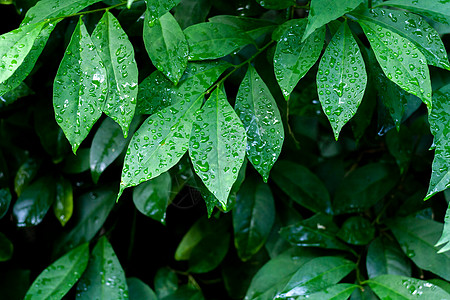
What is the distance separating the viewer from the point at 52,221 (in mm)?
1049

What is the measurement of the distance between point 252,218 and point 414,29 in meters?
0.51

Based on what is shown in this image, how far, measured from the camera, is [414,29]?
671mm

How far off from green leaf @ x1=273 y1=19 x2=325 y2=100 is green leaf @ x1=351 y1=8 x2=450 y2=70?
0.08 m

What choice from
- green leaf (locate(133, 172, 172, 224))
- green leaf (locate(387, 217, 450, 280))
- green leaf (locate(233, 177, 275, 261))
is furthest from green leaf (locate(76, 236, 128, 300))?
green leaf (locate(387, 217, 450, 280))

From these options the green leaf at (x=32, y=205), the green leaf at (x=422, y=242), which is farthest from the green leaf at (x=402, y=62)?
the green leaf at (x=32, y=205)

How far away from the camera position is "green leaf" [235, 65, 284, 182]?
0.67 meters

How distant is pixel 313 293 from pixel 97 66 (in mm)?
530

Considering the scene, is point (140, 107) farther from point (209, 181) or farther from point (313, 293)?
point (313, 293)

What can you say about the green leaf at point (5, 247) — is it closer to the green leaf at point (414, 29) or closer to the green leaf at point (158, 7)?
the green leaf at point (158, 7)

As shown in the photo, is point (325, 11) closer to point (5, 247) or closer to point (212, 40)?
point (212, 40)

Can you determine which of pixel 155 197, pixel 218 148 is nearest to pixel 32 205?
pixel 155 197


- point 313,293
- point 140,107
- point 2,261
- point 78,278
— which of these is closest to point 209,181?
point 140,107

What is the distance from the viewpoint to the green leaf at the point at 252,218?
37.7 inches

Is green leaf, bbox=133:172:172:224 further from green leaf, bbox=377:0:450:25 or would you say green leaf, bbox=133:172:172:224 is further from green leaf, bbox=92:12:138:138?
green leaf, bbox=377:0:450:25
